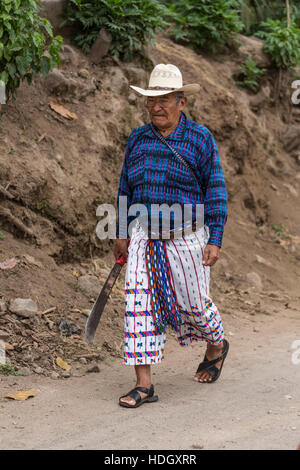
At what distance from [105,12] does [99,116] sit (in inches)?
49.9

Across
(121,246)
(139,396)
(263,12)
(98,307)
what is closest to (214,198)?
(121,246)

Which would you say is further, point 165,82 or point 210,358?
point 210,358

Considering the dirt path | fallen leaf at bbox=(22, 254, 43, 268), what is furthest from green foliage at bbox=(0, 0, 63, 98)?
the dirt path

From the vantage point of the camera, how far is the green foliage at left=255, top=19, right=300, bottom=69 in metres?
10.2

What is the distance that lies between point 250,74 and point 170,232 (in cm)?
663

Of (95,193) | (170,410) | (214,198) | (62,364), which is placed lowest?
(62,364)

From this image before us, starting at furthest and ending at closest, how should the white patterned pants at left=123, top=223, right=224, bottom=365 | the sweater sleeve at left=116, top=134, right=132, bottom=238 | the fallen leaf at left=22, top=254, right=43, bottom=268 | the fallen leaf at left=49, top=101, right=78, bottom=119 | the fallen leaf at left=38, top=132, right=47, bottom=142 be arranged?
the fallen leaf at left=49, top=101, right=78, bottom=119, the fallen leaf at left=38, top=132, right=47, bottom=142, the fallen leaf at left=22, top=254, right=43, bottom=268, the sweater sleeve at left=116, top=134, right=132, bottom=238, the white patterned pants at left=123, top=223, right=224, bottom=365

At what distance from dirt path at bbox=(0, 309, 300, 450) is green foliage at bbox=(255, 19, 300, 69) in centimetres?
622

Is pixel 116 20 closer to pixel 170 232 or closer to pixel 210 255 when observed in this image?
pixel 170 232

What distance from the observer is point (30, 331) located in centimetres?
498

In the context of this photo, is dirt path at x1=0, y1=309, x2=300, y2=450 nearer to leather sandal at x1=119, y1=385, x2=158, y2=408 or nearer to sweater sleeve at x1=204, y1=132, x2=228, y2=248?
leather sandal at x1=119, y1=385, x2=158, y2=408

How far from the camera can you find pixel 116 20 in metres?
7.54

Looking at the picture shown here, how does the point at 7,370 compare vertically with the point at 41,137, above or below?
below

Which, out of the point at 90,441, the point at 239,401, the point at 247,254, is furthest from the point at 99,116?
the point at 90,441
